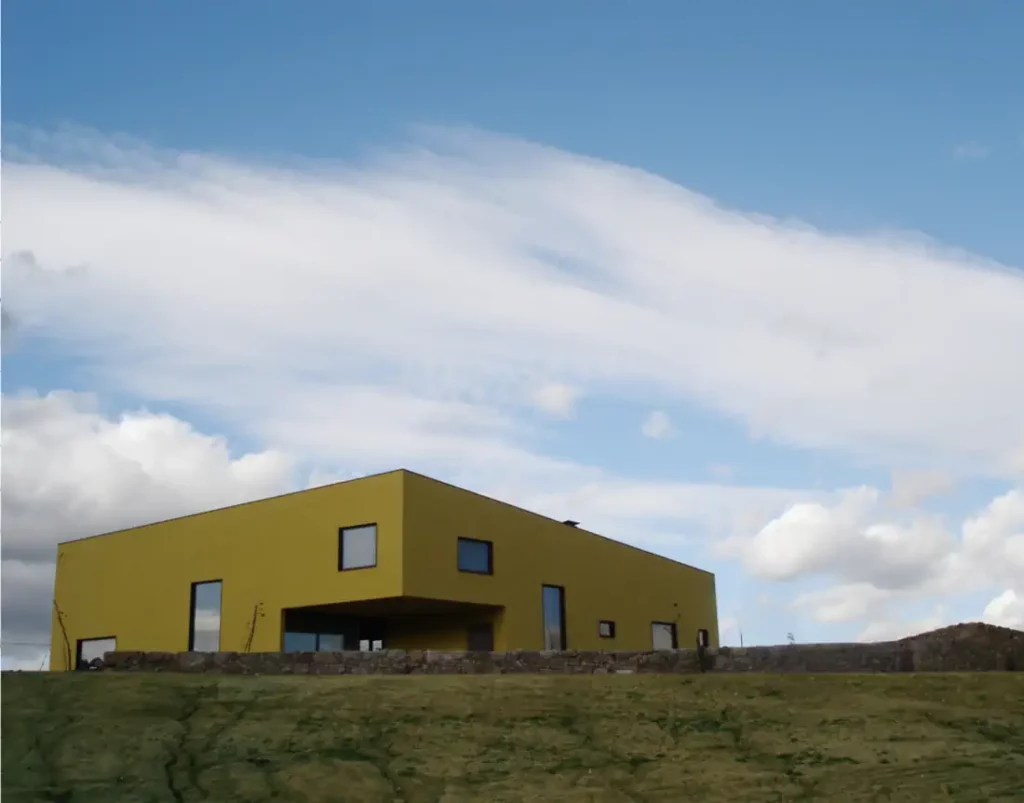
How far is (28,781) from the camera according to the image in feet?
32.6

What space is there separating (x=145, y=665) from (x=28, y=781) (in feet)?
22.2

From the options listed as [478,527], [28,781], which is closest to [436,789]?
[28,781]

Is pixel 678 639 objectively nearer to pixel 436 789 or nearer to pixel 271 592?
pixel 271 592

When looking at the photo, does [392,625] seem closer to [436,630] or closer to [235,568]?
[436,630]

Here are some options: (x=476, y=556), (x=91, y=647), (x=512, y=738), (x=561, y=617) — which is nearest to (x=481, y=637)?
(x=476, y=556)

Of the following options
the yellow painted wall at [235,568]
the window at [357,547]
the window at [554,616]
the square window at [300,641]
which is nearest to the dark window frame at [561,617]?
the window at [554,616]

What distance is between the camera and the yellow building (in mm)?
28438

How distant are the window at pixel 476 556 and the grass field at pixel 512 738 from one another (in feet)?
51.5

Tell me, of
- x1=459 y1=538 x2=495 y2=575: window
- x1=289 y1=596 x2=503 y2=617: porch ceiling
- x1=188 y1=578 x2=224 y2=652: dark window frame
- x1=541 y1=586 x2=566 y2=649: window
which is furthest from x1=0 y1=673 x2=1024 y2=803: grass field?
x1=188 y1=578 x2=224 y2=652: dark window frame

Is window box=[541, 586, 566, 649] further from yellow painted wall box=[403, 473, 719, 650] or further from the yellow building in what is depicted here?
yellow painted wall box=[403, 473, 719, 650]

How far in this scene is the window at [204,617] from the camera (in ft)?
103

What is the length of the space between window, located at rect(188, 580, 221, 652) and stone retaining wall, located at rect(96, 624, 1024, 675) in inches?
580

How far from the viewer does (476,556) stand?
98.7 feet

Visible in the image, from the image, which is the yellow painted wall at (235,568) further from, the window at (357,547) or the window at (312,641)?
the window at (312,641)
